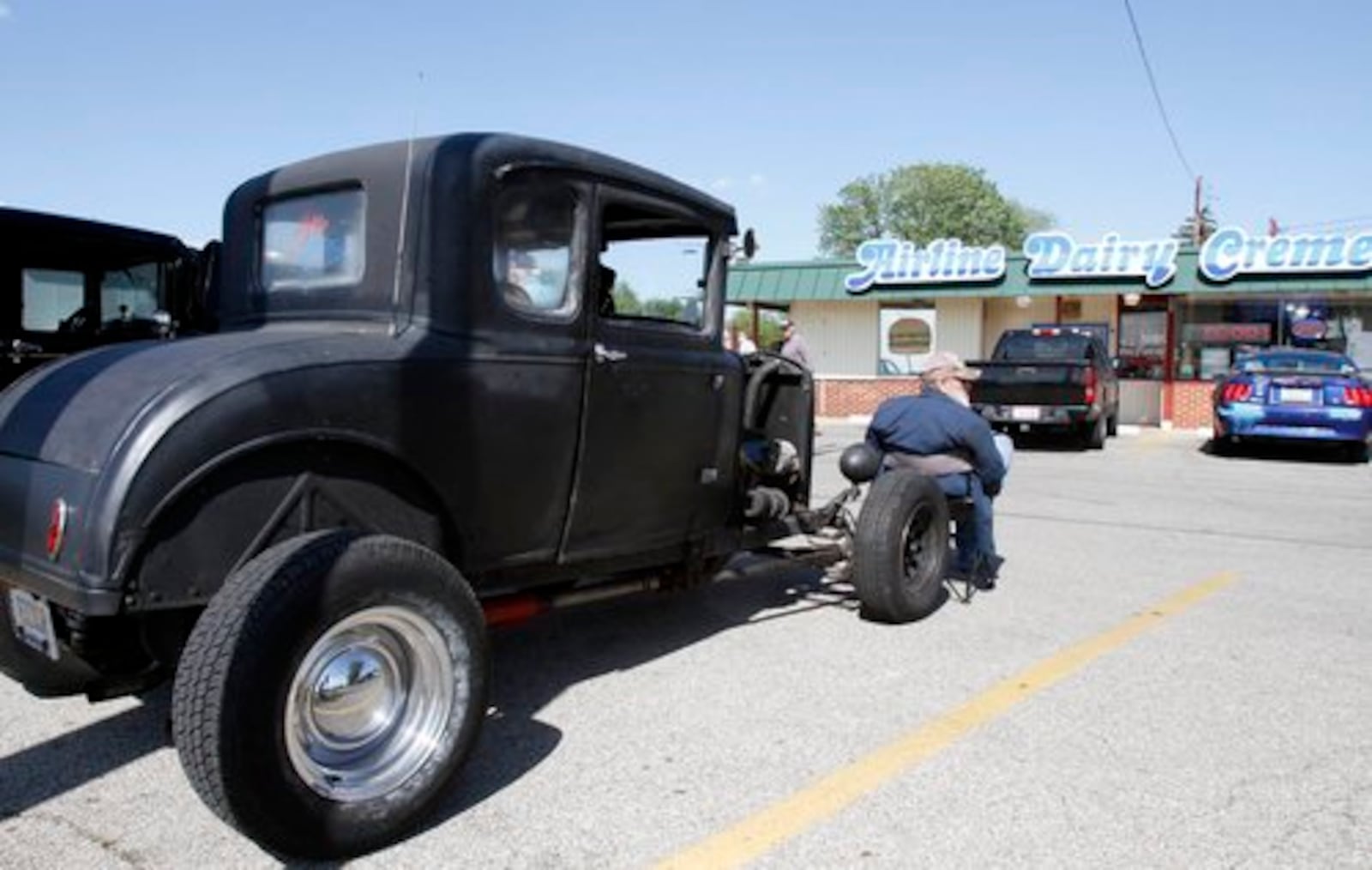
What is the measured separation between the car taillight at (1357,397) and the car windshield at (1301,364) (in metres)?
0.42

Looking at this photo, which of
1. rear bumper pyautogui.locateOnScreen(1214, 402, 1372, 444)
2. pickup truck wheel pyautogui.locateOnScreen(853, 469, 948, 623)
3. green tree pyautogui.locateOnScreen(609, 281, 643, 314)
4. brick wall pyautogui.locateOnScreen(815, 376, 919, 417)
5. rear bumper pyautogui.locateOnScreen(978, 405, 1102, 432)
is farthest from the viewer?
→ brick wall pyautogui.locateOnScreen(815, 376, 919, 417)

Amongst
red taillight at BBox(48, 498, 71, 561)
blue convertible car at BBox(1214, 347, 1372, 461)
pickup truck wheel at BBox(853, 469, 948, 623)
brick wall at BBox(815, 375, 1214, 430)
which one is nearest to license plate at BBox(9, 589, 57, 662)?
red taillight at BBox(48, 498, 71, 561)

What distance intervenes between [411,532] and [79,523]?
958mm

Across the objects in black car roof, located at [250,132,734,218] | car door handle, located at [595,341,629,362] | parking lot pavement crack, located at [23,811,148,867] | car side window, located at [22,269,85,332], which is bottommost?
parking lot pavement crack, located at [23,811,148,867]

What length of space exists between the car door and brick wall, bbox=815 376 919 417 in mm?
19470

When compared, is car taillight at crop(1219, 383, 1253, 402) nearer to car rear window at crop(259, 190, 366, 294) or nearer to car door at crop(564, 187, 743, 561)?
car door at crop(564, 187, 743, 561)

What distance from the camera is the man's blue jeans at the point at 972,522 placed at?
20.6 ft

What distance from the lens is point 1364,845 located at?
3.15 m

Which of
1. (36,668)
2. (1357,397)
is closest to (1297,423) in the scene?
(1357,397)

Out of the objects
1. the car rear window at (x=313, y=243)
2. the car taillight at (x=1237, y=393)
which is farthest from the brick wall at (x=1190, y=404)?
the car rear window at (x=313, y=243)

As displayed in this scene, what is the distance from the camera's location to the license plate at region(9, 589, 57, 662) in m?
3.20

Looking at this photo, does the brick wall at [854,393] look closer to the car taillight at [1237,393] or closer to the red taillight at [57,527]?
the car taillight at [1237,393]

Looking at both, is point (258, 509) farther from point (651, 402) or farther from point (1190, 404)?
point (1190, 404)

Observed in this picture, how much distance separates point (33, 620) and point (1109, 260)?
21.6 m
